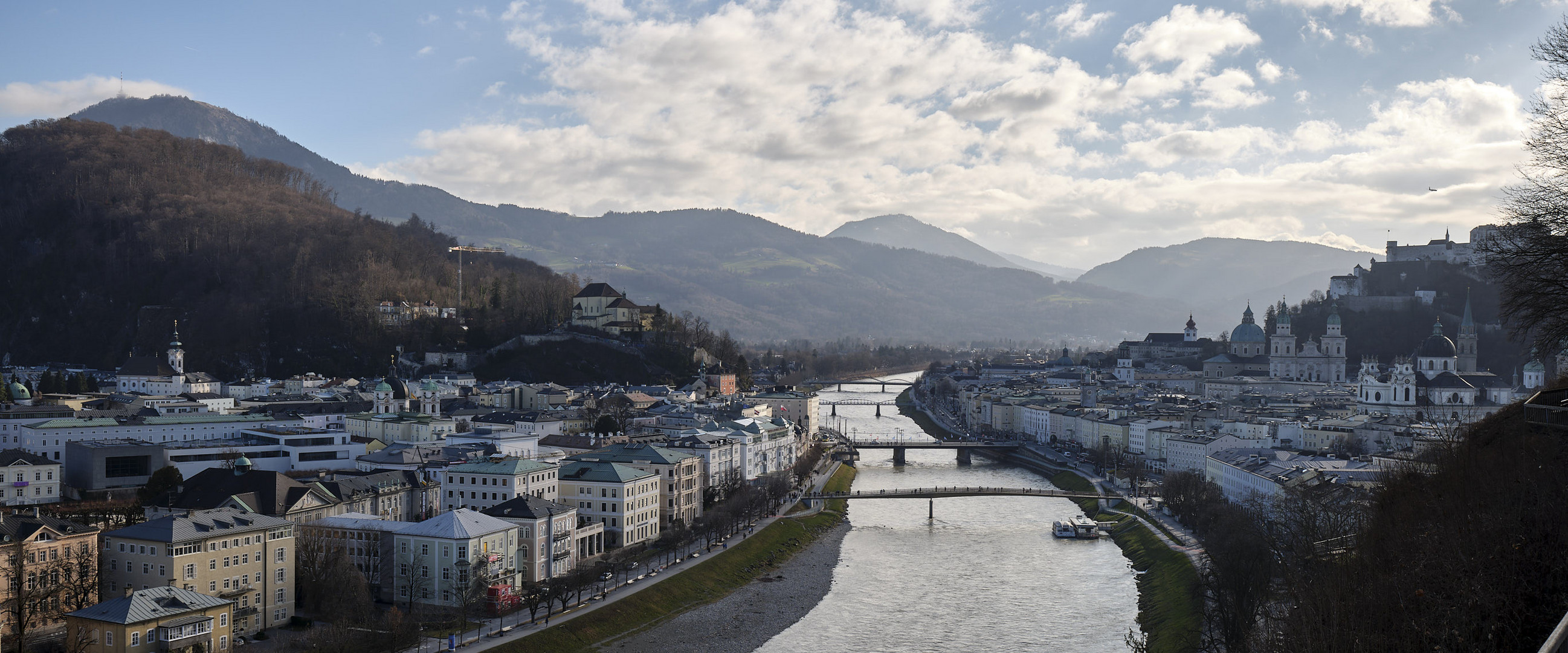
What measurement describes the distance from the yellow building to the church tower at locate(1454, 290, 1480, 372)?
84.9 metres

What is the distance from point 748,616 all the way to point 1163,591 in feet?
37.6

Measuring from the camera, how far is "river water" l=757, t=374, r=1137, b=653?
31484 mm

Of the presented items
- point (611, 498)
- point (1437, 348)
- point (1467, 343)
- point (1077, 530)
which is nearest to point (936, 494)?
point (1077, 530)

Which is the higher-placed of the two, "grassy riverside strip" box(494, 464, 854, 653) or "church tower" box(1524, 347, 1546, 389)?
"church tower" box(1524, 347, 1546, 389)

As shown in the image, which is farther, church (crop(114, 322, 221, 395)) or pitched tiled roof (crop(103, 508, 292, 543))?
church (crop(114, 322, 221, 395))

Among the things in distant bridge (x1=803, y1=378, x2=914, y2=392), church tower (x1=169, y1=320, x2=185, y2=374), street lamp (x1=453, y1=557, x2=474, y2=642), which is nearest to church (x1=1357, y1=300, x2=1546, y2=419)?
street lamp (x1=453, y1=557, x2=474, y2=642)

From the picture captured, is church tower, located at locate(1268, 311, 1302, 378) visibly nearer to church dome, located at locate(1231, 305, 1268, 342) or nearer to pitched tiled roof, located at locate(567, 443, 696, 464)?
church dome, located at locate(1231, 305, 1268, 342)

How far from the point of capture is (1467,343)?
89375mm

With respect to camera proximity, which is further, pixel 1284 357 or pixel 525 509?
pixel 1284 357

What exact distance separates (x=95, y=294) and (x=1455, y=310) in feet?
331

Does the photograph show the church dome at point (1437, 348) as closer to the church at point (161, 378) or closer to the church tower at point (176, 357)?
the church at point (161, 378)

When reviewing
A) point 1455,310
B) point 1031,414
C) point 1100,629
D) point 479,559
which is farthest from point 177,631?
point 1455,310

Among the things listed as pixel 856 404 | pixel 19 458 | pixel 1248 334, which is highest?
pixel 1248 334

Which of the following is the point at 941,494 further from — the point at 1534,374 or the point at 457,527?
the point at 1534,374
